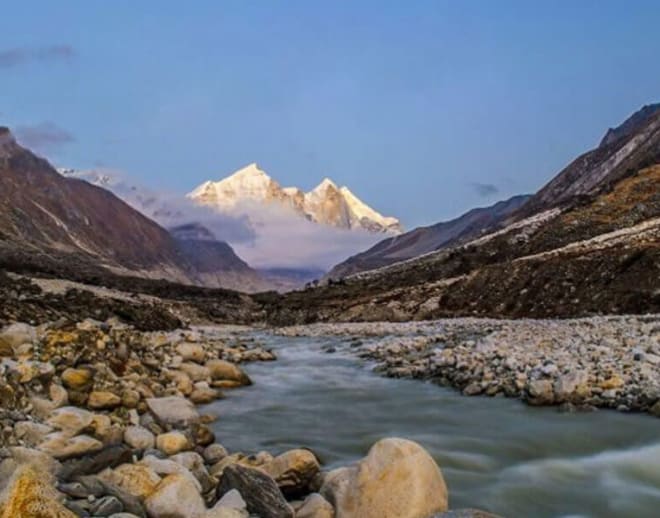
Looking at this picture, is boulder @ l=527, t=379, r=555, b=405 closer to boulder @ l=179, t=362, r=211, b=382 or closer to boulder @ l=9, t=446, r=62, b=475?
boulder @ l=179, t=362, r=211, b=382

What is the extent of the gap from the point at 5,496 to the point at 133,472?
2.42 metres

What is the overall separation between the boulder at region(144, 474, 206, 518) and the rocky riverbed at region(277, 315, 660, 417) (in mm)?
8619

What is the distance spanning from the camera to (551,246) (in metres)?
82.4

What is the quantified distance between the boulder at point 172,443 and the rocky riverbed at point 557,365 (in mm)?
7507

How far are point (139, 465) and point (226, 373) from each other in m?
10.3

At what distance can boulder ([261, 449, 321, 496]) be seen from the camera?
8.51m

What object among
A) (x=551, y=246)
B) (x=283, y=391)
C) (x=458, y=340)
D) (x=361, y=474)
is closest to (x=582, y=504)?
(x=361, y=474)

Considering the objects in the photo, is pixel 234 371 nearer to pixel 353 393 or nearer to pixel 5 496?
pixel 353 393

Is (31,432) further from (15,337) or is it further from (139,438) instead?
(15,337)

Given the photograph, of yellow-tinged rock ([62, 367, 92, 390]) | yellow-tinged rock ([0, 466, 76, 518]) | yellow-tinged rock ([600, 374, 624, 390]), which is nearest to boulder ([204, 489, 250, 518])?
yellow-tinged rock ([0, 466, 76, 518])

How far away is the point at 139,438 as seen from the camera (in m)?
9.80

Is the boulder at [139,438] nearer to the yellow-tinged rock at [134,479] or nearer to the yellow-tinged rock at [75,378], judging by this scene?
the yellow-tinged rock at [134,479]

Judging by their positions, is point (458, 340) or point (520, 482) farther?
point (458, 340)

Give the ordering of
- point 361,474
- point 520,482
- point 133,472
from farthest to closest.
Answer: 1. point 520,482
2. point 133,472
3. point 361,474
